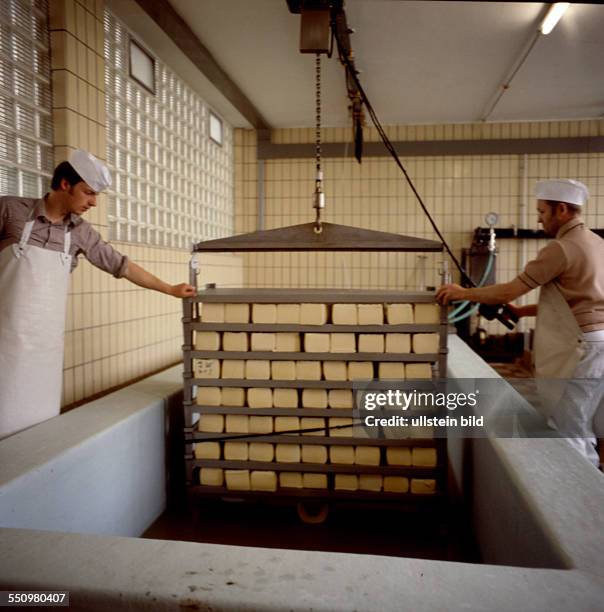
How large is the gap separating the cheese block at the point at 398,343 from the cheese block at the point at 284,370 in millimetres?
452

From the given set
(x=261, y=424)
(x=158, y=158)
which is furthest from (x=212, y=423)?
(x=158, y=158)

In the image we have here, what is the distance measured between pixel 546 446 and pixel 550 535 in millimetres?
626

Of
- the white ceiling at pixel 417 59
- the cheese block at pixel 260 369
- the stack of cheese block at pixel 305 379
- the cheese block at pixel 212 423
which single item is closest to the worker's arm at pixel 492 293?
the stack of cheese block at pixel 305 379

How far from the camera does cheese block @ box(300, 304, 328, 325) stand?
224 cm

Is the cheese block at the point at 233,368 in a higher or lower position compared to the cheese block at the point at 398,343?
lower

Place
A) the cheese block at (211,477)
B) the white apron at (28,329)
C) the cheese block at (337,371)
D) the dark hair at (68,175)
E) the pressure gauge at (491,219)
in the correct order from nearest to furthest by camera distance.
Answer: the white apron at (28,329), the dark hair at (68,175), the cheese block at (337,371), the cheese block at (211,477), the pressure gauge at (491,219)

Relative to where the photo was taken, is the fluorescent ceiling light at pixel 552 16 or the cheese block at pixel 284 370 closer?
the cheese block at pixel 284 370

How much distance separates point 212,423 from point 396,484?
0.91 metres

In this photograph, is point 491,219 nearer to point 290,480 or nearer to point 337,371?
point 337,371

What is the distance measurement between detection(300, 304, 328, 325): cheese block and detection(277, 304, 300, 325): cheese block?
0.06ft

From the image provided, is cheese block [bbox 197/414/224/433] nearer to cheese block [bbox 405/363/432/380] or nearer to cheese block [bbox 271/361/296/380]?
cheese block [bbox 271/361/296/380]

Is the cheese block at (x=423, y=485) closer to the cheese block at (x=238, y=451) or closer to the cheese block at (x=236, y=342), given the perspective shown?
the cheese block at (x=238, y=451)

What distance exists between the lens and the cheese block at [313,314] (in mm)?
2238

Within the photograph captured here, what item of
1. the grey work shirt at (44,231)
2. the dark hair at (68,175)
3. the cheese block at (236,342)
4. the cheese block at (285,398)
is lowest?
the cheese block at (285,398)
